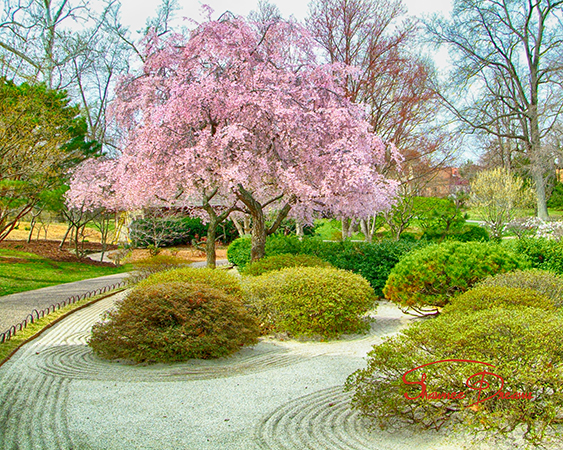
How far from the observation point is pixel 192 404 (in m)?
4.24

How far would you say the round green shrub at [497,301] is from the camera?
5.62m

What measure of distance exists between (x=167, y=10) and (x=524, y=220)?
17.7 m

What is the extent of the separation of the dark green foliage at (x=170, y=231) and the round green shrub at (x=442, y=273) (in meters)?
14.5

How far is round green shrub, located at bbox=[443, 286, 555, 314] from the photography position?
562 centimetres

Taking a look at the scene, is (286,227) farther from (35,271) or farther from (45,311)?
(45,311)

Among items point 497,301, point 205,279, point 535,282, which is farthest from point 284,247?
point 497,301

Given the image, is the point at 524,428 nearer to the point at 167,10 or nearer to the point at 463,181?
the point at 167,10

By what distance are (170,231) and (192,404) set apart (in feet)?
65.7

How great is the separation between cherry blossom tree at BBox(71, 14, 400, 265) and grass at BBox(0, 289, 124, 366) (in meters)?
2.57

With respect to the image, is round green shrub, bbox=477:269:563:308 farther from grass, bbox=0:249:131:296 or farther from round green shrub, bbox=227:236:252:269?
grass, bbox=0:249:131:296

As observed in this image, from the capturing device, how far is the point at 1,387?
15.5 ft

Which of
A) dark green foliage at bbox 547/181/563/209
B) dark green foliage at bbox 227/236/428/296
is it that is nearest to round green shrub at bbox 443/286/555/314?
dark green foliage at bbox 227/236/428/296

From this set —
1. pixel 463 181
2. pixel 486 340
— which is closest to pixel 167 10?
pixel 486 340

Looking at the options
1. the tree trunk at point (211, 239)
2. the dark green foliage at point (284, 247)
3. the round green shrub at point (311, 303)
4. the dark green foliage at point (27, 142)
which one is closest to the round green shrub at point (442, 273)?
the round green shrub at point (311, 303)
